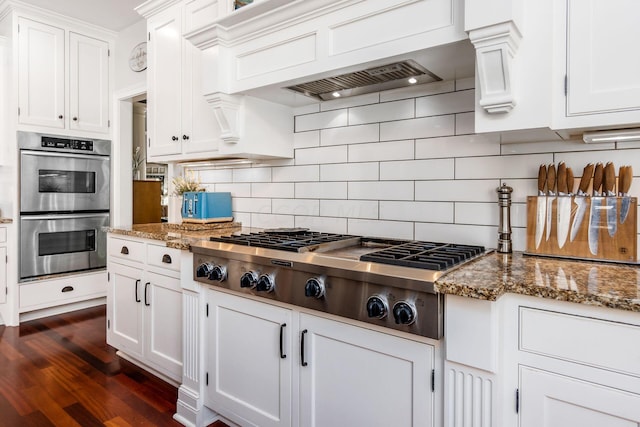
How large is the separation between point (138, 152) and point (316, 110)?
4.23 metres

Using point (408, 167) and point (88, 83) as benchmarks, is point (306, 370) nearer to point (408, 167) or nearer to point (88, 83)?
point (408, 167)

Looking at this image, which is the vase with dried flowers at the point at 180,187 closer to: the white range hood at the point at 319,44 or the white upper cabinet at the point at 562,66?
the white range hood at the point at 319,44

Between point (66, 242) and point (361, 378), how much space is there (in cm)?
344

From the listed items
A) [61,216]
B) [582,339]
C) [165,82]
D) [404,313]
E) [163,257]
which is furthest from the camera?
[61,216]

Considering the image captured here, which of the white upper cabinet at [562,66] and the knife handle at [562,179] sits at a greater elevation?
the white upper cabinet at [562,66]

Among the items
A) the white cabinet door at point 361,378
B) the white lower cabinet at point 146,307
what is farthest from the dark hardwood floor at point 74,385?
the white cabinet door at point 361,378

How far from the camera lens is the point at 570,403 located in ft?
3.49

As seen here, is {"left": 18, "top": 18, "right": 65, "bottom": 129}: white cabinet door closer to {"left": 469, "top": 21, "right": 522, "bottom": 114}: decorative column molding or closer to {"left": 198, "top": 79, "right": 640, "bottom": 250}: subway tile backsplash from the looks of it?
{"left": 198, "top": 79, "right": 640, "bottom": 250}: subway tile backsplash

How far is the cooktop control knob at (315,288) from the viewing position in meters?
1.43

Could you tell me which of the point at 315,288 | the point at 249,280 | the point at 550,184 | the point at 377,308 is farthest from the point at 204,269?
the point at 550,184

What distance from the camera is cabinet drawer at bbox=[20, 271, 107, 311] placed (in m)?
3.53

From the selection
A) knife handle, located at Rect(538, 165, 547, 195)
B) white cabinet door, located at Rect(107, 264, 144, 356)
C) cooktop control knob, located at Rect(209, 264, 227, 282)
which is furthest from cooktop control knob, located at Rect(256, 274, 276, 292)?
white cabinet door, located at Rect(107, 264, 144, 356)

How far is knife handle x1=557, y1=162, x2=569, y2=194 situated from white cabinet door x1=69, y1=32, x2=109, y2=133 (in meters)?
4.01

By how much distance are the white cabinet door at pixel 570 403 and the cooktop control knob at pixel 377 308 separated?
1.36 feet
